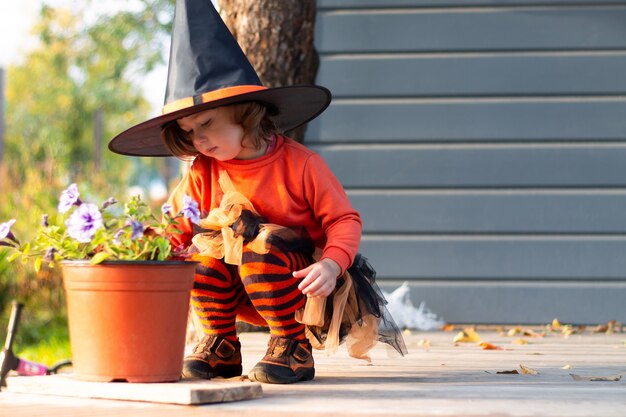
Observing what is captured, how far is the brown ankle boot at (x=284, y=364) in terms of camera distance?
2672mm

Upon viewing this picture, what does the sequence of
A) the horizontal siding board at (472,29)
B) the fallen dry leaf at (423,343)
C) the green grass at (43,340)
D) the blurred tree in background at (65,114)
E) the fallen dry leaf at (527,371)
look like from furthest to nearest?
the blurred tree in background at (65,114) → the green grass at (43,340) → the horizontal siding board at (472,29) → the fallen dry leaf at (423,343) → the fallen dry leaf at (527,371)

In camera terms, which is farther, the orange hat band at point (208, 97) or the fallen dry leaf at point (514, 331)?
the fallen dry leaf at point (514, 331)

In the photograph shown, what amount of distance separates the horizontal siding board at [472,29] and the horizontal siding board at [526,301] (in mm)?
1133

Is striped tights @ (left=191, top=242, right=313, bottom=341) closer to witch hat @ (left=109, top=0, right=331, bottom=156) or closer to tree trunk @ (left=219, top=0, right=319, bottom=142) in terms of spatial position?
witch hat @ (left=109, top=0, right=331, bottom=156)

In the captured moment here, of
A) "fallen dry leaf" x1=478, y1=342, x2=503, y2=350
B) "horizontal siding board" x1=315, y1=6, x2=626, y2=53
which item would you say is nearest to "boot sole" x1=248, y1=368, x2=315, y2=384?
"fallen dry leaf" x1=478, y1=342, x2=503, y2=350

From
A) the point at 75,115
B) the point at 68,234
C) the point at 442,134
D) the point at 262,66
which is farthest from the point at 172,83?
the point at 75,115

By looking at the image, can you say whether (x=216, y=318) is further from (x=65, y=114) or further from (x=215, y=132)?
(x=65, y=114)

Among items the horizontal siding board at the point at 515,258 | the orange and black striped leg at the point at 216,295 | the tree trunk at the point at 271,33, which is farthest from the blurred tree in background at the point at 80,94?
the orange and black striped leg at the point at 216,295

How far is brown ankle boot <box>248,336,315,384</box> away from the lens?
2.67m

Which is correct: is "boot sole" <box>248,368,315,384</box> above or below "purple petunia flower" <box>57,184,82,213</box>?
below

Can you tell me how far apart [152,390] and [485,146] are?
281 centimetres

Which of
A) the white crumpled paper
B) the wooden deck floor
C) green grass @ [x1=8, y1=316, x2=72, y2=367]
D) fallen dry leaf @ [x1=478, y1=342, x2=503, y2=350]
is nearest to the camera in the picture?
the wooden deck floor

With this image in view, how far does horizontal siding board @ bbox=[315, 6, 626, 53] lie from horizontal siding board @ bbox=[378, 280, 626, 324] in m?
1.13

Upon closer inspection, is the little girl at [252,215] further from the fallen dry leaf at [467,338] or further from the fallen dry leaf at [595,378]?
the fallen dry leaf at [467,338]
